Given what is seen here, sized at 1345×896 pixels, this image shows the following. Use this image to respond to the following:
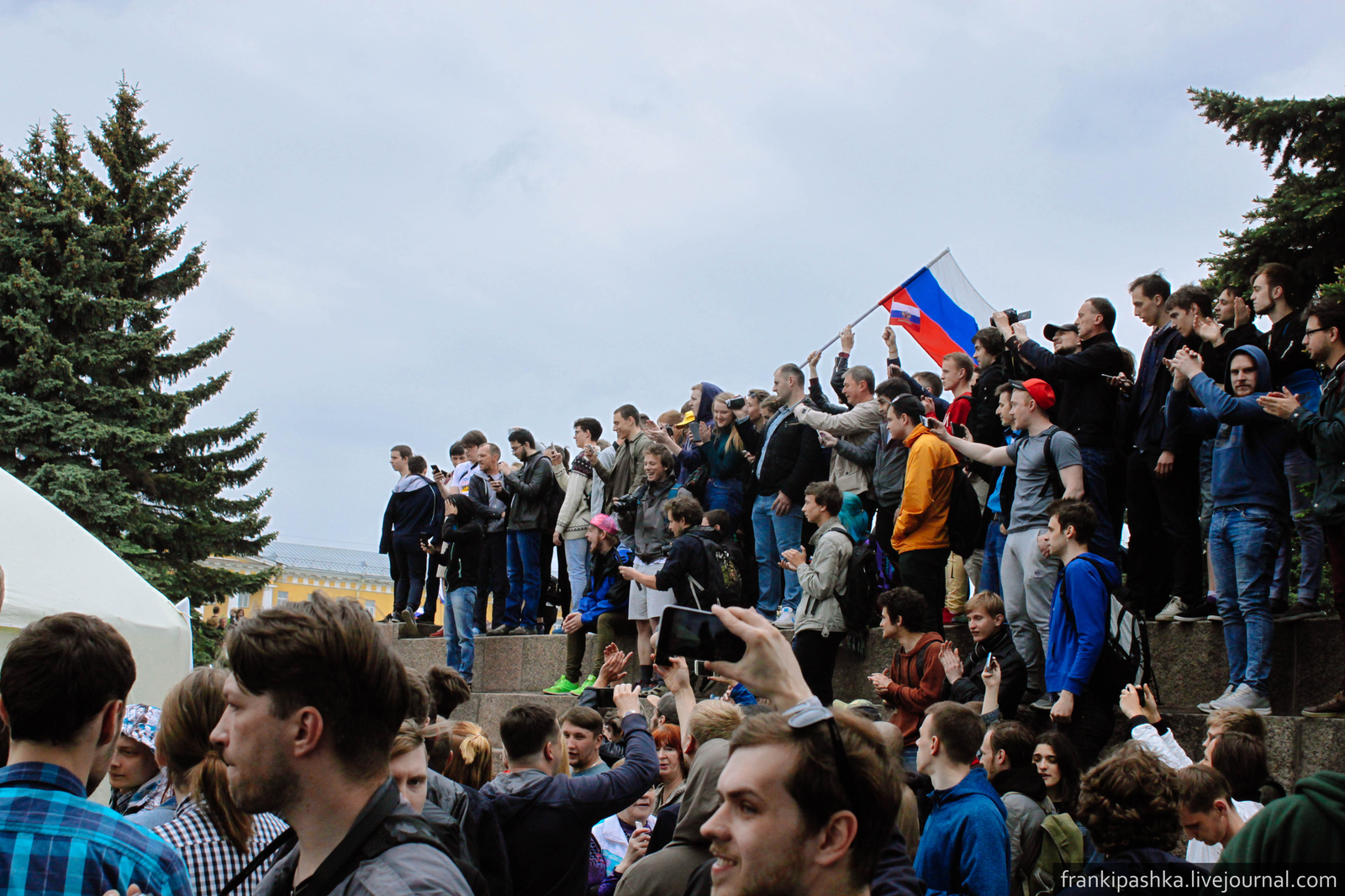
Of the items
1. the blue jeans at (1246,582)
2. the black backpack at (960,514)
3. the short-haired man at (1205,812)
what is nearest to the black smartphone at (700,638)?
the short-haired man at (1205,812)

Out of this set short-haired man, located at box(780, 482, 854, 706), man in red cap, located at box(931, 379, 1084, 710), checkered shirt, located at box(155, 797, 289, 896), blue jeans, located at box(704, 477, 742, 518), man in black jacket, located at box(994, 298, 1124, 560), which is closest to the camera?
checkered shirt, located at box(155, 797, 289, 896)

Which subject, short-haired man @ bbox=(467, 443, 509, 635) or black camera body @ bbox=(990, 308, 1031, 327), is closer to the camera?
black camera body @ bbox=(990, 308, 1031, 327)

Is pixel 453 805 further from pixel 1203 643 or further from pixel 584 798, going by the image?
pixel 1203 643

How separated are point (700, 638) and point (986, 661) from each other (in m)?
4.97

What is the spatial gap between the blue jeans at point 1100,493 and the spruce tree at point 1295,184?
7054mm

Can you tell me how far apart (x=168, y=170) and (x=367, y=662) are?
2478 cm

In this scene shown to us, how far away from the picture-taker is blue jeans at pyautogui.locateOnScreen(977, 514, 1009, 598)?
838cm

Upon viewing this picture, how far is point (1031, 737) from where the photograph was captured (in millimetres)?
5207

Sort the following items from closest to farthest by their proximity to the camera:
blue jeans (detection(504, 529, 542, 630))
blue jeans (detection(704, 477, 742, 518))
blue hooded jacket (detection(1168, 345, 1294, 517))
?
blue hooded jacket (detection(1168, 345, 1294, 517)) < blue jeans (detection(704, 477, 742, 518)) < blue jeans (detection(504, 529, 542, 630))

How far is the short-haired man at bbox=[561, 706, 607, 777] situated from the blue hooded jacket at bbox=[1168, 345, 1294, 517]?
424cm

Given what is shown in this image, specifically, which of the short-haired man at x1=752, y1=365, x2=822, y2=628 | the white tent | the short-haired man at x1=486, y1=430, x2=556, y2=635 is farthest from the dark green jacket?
the short-haired man at x1=486, y1=430, x2=556, y2=635

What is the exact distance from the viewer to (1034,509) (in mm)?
7285

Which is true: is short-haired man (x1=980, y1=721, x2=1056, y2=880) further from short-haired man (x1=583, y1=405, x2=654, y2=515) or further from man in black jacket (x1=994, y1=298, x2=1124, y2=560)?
short-haired man (x1=583, y1=405, x2=654, y2=515)

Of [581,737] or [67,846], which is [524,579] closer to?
[581,737]
